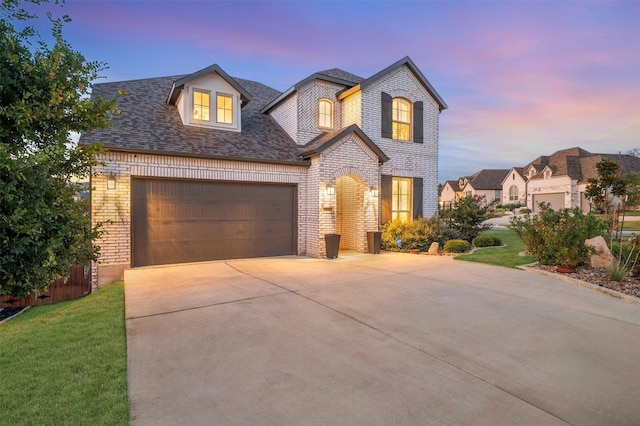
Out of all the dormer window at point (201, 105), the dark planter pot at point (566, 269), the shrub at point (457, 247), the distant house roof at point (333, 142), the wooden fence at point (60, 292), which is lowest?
the wooden fence at point (60, 292)

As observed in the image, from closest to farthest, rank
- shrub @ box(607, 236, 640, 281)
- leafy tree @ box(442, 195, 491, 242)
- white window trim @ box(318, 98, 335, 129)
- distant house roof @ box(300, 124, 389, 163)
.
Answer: shrub @ box(607, 236, 640, 281)
distant house roof @ box(300, 124, 389, 163)
white window trim @ box(318, 98, 335, 129)
leafy tree @ box(442, 195, 491, 242)

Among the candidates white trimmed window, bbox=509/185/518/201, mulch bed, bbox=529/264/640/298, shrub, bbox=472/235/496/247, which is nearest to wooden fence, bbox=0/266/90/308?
mulch bed, bbox=529/264/640/298

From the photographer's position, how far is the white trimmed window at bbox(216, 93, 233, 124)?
1097 centimetres

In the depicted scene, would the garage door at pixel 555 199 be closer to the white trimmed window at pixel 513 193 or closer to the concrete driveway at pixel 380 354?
the white trimmed window at pixel 513 193

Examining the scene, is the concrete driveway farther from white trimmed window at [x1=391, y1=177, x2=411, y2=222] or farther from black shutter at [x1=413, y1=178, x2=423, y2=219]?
black shutter at [x1=413, y1=178, x2=423, y2=219]

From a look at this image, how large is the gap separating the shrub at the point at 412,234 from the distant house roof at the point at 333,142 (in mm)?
2707

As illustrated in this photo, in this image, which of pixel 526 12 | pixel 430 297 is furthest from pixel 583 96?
pixel 430 297

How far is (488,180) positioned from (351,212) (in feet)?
170

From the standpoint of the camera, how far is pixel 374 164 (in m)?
12.1

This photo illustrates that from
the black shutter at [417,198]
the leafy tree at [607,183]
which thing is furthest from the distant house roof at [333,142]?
the leafy tree at [607,183]

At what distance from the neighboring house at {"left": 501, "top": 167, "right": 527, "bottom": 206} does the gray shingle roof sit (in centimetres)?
4310

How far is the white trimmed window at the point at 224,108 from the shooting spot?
10969mm

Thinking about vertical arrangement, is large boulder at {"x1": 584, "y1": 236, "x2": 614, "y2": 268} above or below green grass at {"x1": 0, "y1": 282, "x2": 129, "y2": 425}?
above

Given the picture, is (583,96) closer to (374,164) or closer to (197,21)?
(374,164)
